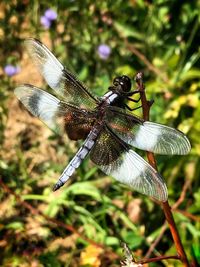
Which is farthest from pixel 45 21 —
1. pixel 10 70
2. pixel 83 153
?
pixel 83 153

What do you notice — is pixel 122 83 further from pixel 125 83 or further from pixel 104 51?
pixel 104 51

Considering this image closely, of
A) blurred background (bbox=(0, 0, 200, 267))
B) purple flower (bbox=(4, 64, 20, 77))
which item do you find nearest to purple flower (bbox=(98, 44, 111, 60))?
blurred background (bbox=(0, 0, 200, 267))

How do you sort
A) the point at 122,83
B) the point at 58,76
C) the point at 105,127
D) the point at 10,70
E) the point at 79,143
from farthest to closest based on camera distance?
the point at 10,70, the point at 79,143, the point at 58,76, the point at 105,127, the point at 122,83

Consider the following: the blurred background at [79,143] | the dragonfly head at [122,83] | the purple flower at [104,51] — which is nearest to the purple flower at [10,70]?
the blurred background at [79,143]

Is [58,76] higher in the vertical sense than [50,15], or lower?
lower

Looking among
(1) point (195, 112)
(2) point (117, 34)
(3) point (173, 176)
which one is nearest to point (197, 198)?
(3) point (173, 176)

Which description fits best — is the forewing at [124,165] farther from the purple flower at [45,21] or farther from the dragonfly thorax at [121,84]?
the purple flower at [45,21]
